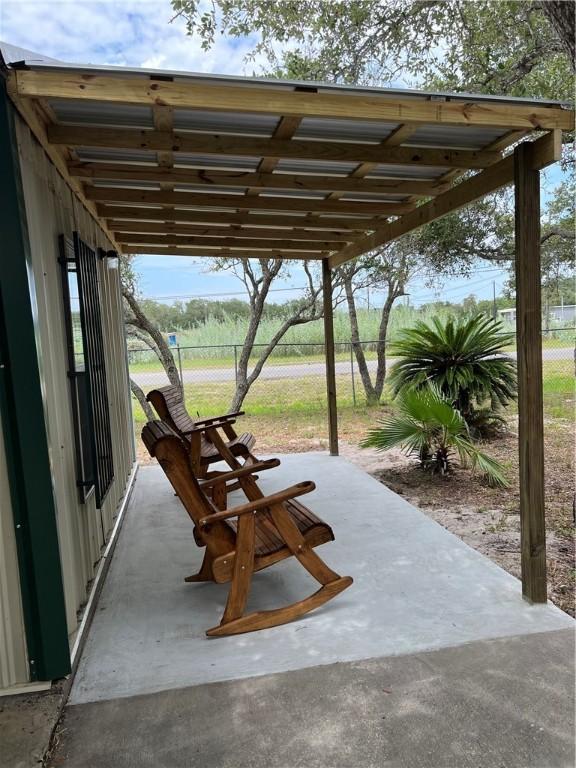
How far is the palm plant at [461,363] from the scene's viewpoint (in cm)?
569

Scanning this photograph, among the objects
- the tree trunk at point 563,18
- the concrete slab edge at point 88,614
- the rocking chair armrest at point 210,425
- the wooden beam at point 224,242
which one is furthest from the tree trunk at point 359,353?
the tree trunk at point 563,18

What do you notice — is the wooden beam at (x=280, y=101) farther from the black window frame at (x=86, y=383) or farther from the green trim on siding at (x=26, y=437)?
the black window frame at (x=86, y=383)

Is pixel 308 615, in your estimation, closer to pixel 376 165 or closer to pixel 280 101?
pixel 280 101

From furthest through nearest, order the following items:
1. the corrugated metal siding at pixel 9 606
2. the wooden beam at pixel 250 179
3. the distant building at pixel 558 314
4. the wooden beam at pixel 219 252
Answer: the distant building at pixel 558 314
the wooden beam at pixel 219 252
the wooden beam at pixel 250 179
the corrugated metal siding at pixel 9 606

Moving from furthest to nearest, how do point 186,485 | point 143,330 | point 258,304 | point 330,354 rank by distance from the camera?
point 258,304
point 143,330
point 330,354
point 186,485

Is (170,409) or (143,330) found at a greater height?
(143,330)

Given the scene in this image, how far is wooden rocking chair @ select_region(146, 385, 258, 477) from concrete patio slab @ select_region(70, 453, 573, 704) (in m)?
0.66

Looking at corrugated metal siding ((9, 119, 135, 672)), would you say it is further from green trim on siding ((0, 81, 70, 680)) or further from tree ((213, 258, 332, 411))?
tree ((213, 258, 332, 411))

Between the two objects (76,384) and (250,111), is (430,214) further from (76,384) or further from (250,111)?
(76,384)

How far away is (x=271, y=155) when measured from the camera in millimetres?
2594

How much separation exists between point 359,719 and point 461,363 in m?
4.49

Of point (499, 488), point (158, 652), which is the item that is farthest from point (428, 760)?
point (499, 488)

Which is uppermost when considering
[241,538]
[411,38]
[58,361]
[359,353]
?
[411,38]

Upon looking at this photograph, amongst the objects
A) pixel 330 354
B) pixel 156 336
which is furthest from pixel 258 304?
pixel 330 354
